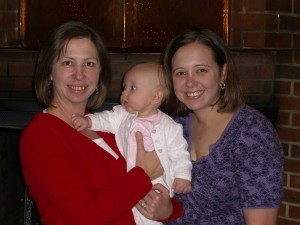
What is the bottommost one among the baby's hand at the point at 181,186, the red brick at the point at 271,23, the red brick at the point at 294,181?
→ the red brick at the point at 294,181

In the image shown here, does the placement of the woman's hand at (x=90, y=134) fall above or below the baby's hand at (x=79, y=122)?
below

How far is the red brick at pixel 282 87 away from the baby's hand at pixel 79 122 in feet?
4.56

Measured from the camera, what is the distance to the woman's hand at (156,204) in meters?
1.77

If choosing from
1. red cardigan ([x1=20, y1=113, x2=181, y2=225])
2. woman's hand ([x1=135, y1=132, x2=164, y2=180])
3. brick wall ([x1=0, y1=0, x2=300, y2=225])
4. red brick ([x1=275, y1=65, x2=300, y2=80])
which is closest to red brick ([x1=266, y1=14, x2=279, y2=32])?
brick wall ([x1=0, y1=0, x2=300, y2=225])

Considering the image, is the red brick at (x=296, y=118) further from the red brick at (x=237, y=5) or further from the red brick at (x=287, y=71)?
the red brick at (x=237, y=5)

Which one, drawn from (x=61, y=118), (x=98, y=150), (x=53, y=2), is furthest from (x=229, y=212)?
(x=53, y=2)

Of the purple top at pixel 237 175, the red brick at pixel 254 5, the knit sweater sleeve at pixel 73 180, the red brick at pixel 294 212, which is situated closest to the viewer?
the knit sweater sleeve at pixel 73 180

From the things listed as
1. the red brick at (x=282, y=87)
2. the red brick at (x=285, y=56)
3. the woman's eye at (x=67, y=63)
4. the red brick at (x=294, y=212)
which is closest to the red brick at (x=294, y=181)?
the red brick at (x=294, y=212)

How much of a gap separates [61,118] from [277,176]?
2.72 feet

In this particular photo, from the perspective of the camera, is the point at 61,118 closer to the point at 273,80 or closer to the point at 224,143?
the point at 224,143

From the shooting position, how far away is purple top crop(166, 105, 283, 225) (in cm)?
171

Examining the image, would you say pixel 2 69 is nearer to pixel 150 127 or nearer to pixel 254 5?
pixel 150 127

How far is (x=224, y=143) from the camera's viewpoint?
1804mm

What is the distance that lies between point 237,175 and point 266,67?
1179mm
